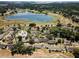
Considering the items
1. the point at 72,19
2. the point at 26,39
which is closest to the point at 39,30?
the point at 26,39

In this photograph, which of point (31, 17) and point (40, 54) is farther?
point (31, 17)

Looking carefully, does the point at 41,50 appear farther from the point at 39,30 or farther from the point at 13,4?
the point at 13,4

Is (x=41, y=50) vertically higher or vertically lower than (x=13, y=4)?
lower

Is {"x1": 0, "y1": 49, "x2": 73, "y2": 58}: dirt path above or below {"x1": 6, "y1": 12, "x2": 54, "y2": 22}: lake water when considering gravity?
below

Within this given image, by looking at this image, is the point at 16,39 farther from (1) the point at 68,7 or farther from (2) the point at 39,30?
(1) the point at 68,7

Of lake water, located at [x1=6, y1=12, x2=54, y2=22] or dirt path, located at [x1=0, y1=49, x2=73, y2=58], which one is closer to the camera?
dirt path, located at [x1=0, y1=49, x2=73, y2=58]

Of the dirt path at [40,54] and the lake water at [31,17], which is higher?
the lake water at [31,17]

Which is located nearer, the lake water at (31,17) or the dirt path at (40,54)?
the dirt path at (40,54)

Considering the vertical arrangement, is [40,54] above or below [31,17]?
below

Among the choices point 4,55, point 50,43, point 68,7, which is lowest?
point 4,55

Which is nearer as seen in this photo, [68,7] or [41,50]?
[41,50]
